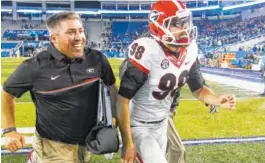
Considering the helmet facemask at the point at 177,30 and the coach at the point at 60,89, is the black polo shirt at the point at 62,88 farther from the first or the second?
the helmet facemask at the point at 177,30

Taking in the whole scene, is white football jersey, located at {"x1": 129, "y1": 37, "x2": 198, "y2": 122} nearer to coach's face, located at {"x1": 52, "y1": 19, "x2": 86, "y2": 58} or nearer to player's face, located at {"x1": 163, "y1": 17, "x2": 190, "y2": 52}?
player's face, located at {"x1": 163, "y1": 17, "x2": 190, "y2": 52}

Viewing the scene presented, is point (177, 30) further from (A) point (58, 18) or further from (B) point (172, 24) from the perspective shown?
(A) point (58, 18)

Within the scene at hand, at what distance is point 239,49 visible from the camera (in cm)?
1079

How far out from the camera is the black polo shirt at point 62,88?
1.70 m

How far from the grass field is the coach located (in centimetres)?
141

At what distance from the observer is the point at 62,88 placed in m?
1.71

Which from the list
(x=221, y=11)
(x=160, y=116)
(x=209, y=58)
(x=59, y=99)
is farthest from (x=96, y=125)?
(x=209, y=58)

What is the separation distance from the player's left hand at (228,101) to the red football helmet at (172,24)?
361 millimetres

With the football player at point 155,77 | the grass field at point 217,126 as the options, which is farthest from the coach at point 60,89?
the grass field at point 217,126

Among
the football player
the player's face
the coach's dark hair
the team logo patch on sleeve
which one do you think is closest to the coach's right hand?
the football player

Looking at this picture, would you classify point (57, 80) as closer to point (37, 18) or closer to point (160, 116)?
point (160, 116)

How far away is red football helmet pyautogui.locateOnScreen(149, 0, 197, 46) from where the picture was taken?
A: 1749mm

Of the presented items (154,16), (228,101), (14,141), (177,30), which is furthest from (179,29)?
(14,141)

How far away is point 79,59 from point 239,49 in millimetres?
9606
